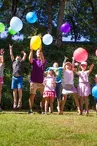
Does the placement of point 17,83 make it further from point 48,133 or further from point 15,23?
point 48,133

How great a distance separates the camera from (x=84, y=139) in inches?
215

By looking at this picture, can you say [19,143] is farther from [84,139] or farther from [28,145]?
[84,139]

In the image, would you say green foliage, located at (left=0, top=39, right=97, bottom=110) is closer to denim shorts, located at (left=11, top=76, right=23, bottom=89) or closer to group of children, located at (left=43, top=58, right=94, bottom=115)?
denim shorts, located at (left=11, top=76, right=23, bottom=89)

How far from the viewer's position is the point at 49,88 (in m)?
Answer: 9.94

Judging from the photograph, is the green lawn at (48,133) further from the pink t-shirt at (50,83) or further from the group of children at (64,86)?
the pink t-shirt at (50,83)

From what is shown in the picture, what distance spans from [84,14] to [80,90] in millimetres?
21017

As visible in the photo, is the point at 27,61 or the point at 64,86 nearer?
the point at 64,86

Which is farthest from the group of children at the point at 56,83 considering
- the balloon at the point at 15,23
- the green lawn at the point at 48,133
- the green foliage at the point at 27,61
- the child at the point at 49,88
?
the green lawn at the point at 48,133

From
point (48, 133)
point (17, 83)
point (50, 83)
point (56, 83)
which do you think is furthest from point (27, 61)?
point (48, 133)

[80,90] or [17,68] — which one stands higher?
[17,68]

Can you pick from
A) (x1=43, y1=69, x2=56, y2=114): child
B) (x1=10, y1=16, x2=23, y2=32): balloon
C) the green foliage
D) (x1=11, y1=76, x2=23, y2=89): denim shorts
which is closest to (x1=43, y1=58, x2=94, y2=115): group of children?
(x1=43, y1=69, x2=56, y2=114): child

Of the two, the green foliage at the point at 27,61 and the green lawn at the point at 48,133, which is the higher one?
the green foliage at the point at 27,61

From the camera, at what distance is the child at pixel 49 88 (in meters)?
9.80

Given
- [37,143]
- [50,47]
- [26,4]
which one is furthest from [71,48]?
[37,143]
